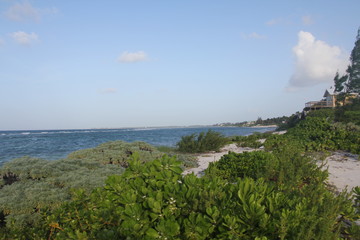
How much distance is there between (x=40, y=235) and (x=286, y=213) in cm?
272

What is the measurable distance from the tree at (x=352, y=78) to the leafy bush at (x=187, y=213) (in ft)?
140

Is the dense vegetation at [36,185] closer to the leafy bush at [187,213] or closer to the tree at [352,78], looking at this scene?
the leafy bush at [187,213]

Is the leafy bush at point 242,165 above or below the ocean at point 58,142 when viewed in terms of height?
above

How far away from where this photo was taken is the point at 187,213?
5.96 feet

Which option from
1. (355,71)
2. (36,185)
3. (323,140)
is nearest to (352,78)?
(355,71)

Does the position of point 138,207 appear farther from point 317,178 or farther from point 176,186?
point 317,178

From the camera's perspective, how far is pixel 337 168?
7449mm

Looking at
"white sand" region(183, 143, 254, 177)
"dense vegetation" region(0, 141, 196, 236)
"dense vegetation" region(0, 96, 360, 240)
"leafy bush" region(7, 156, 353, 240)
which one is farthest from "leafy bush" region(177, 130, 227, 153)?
"leafy bush" region(7, 156, 353, 240)

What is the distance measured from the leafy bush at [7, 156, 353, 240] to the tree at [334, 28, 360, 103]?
42614 mm

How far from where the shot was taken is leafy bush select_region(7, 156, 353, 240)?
Result: 5.29ft

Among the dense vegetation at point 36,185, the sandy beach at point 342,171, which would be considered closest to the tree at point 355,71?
the sandy beach at point 342,171

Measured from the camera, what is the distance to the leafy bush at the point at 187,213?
1.61m

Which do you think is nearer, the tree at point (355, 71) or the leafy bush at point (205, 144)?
the leafy bush at point (205, 144)

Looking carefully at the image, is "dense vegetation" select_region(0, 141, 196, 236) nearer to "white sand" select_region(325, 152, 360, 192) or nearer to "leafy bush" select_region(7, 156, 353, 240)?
"leafy bush" select_region(7, 156, 353, 240)
